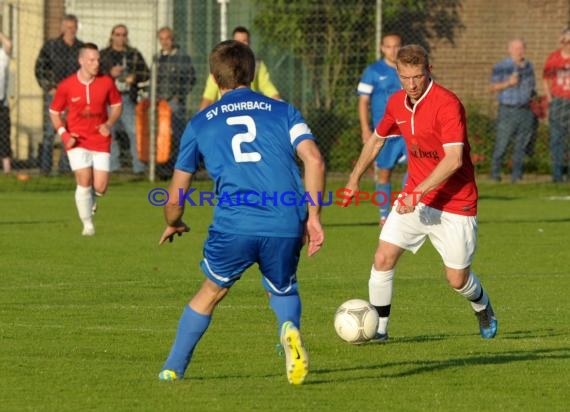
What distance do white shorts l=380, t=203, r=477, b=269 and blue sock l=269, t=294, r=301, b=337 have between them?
2.03 metres

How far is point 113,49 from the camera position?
2250cm

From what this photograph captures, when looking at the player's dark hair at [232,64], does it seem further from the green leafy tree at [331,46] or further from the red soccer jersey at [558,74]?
the green leafy tree at [331,46]

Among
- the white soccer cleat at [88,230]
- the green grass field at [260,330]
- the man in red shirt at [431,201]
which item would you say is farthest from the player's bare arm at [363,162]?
the white soccer cleat at [88,230]

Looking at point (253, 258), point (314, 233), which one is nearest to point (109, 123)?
point (253, 258)

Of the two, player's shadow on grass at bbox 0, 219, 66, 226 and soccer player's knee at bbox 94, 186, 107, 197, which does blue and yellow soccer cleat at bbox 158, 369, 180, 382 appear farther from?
player's shadow on grass at bbox 0, 219, 66, 226

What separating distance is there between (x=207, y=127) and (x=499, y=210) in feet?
41.3

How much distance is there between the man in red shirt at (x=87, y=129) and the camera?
51.9 feet

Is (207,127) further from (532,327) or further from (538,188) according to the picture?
(538,188)

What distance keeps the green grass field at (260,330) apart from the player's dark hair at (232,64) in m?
1.64

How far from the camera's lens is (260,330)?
32.5 feet

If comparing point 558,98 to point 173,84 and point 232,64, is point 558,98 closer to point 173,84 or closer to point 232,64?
point 173,84

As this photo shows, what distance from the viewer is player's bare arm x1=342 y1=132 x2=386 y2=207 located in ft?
31.2

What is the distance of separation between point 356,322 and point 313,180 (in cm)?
201

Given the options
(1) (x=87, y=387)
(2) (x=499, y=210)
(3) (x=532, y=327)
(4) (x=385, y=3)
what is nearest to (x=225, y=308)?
(3) (x=532, y=327)
